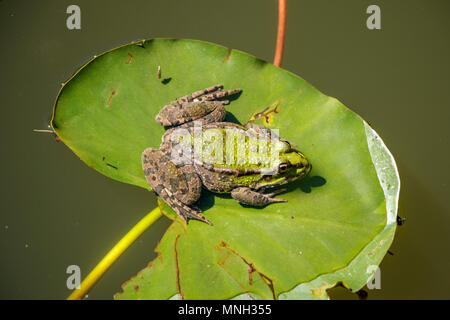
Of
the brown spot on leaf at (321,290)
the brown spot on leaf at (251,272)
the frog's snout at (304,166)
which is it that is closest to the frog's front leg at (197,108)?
the frog's snout at (304,166)

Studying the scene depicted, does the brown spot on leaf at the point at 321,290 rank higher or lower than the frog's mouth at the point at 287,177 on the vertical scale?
lower

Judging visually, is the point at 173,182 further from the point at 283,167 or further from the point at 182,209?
the point at 283,167

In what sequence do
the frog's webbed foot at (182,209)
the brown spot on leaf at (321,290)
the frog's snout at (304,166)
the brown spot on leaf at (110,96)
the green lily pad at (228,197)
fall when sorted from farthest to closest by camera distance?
1. the brown spot on leaf at (110,96)
2. the frog's webbed foot at (182,209)
3. the frog's snout at (304,166)
4. the green lily pad at (228,197)
5. the brown spot on leaf at (321,290)

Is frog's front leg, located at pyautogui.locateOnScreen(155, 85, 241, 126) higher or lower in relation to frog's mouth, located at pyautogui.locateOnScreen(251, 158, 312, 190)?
higher

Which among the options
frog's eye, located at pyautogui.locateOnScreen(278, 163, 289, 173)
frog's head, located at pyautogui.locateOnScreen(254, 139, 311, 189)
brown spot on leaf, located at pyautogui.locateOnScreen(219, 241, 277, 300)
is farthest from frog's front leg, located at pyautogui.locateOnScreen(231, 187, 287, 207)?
brown spot on leaf, located at pyautogui.locateOnScreen(219, 241, 277, 300)

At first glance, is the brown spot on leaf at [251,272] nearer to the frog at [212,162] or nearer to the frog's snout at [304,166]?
the frog at [212,162]

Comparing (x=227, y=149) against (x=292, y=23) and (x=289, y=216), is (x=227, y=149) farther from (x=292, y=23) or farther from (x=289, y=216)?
(x=292, y=23)

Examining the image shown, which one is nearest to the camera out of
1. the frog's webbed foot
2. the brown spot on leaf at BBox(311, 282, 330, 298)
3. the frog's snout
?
the brown spot on leaf at BBox(311, 282, 330, 298)

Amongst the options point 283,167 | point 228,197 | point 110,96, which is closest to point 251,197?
point 228,197

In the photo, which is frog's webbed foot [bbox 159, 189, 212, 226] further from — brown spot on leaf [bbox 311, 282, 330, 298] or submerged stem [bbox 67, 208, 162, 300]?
brown spot on leaf [bbox 311, 282, 330, 298]
